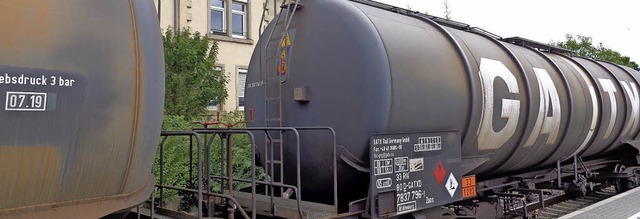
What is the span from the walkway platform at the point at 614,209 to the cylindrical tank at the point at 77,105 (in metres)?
6.49

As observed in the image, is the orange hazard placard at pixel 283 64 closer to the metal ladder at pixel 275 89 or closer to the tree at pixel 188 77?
the metal ladder at pixel 275 89

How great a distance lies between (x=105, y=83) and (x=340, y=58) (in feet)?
8.91

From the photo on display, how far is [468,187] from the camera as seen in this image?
594 cm

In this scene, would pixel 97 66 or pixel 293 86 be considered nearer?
pixel 97 66

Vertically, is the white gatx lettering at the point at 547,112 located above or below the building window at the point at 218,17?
below

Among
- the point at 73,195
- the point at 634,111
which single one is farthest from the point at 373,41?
the point at 634,111

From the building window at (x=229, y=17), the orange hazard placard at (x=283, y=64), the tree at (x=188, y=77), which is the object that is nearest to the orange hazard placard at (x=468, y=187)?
the orange hazard placard at (x=283, y=64)

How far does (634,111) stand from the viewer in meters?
10.3

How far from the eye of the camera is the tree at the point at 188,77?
536 inches

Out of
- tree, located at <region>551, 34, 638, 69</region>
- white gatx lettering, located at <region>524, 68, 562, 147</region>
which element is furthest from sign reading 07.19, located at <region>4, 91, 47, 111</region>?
tree, located at <region>551, 34, 638, 69</region>

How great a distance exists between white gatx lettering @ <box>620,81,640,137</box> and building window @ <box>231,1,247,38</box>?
14.3m

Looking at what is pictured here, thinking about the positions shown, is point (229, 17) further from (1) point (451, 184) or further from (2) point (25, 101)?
(2) point (25, 101)

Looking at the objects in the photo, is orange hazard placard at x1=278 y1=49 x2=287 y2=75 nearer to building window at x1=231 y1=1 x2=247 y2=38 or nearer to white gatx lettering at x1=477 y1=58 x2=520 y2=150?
white gatx lettering at x1=477 y1=58 x2=520 y2=150

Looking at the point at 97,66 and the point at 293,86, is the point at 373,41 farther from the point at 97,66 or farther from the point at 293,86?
the point at 97,66
